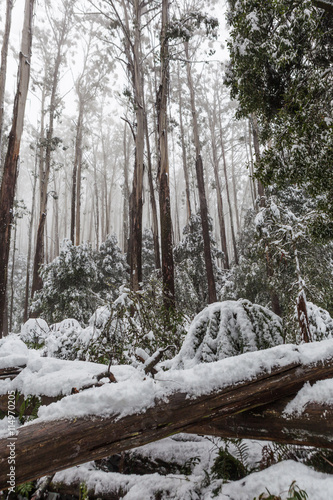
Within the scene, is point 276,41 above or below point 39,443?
above

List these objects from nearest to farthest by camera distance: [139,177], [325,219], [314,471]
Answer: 1. [314,471]
2. [325,219]
3. [139,177]

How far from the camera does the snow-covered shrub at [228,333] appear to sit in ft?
10.1

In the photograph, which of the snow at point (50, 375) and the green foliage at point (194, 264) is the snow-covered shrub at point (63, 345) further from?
the green foliage at point (194, 264)

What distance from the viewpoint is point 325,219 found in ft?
18.8

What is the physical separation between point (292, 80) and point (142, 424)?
20.4 feet

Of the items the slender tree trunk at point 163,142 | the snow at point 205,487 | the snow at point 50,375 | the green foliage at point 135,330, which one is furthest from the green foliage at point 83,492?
the slender tree trunk at point 163,142

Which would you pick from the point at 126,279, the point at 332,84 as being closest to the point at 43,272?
the point at 126,279

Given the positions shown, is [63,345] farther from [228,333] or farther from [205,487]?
[205,487]

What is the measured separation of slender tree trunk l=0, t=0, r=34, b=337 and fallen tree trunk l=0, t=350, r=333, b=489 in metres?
6.50

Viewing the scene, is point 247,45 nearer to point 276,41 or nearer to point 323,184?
point 276,41

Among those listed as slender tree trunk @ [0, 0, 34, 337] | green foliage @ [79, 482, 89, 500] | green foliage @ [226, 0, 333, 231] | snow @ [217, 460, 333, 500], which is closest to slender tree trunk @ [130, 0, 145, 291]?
slender tree trunk @ [0, 0, 34, 337]

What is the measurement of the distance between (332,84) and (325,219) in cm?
243

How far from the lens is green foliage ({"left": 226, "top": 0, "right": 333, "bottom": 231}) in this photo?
4660 millimetres

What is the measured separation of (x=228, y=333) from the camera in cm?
320
